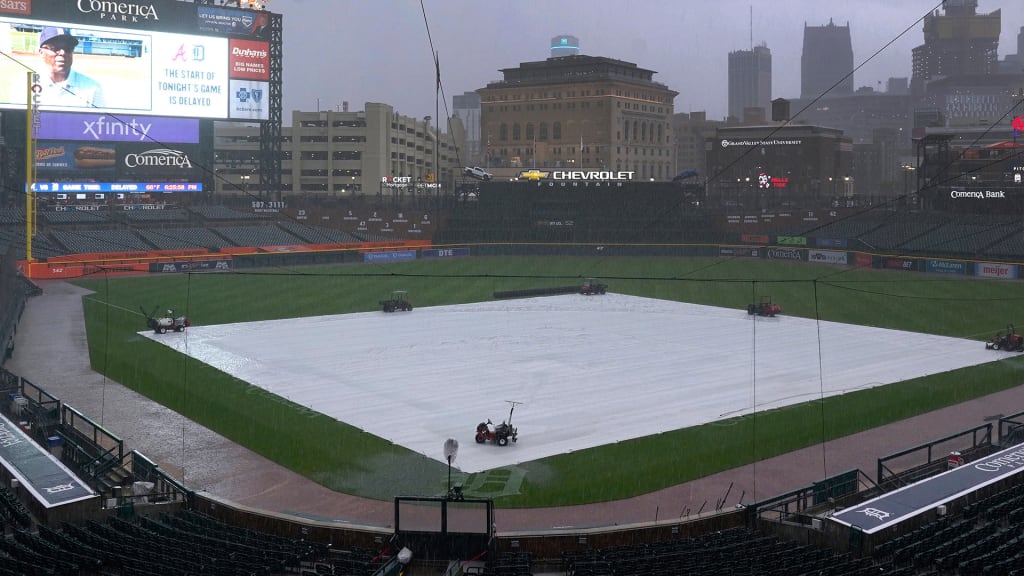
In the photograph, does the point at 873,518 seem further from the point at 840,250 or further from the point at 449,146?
the point at 449,146

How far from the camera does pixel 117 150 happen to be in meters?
81.0

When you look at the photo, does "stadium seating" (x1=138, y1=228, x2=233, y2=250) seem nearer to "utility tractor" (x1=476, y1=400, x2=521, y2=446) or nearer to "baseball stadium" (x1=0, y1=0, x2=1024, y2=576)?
"baseball stadium" (x1=0, y1=0, x2=1024, y2=576)

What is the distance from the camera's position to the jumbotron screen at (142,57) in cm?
7225

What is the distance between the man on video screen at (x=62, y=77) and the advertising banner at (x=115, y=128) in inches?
70.3

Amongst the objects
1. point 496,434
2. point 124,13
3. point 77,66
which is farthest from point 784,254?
point 496,434

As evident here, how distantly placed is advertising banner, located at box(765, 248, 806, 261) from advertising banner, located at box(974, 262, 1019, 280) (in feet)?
58.5

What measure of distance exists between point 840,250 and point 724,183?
169 ft

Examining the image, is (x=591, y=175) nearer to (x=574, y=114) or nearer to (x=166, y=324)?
(x=166, y=324)

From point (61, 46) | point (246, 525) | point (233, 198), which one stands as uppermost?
point (61, 46)

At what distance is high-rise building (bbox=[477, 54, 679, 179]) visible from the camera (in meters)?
183

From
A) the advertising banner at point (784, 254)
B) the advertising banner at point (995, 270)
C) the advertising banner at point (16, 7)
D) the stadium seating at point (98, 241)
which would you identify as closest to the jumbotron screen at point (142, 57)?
the advertising banner at point (16, 7)

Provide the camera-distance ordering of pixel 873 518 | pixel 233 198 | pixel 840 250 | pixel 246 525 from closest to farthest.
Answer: pixel 873 518, pixel 246 525, pixel 840 250, pixel 233 198

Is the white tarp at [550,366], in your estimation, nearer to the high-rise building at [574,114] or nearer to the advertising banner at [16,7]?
the advertising banner at [16,7]

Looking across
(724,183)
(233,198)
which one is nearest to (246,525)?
(233,198)
